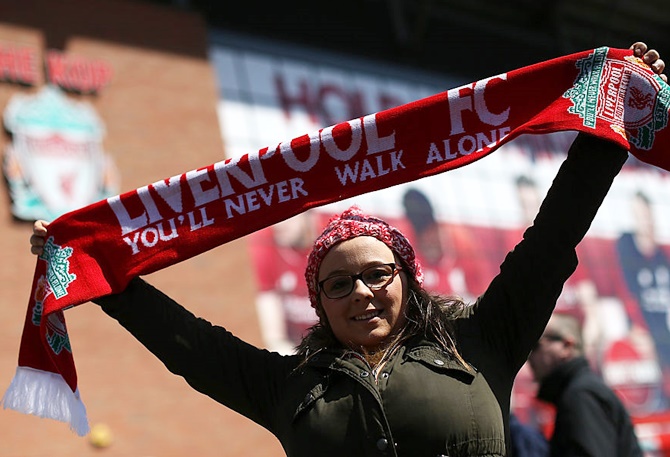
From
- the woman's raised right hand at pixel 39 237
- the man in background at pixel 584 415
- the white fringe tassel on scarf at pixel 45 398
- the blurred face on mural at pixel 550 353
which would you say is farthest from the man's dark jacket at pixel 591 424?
the woman's raised right hand at pixel 39 237

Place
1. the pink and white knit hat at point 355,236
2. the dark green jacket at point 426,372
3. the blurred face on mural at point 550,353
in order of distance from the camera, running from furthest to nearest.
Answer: the blurred face on mural at point 550,353 → the pink and white knit hat at point 355,236 → the dark green jacket at point 426,372

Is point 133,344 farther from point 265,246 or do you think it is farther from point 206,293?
point 265,246

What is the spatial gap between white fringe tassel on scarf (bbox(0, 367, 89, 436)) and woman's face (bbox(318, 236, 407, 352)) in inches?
33.8

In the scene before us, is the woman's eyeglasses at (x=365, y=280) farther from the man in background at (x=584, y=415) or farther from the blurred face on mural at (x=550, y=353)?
the blurred face on mural at (x=550, y=353)

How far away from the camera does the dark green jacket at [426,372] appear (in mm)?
2420

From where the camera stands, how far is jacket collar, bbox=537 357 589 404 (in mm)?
4250

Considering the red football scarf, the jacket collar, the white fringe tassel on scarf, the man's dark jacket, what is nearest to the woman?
the red football scarf

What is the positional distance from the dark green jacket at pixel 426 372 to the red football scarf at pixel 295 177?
10.6 inches

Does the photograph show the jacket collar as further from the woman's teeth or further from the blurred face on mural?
the woman's teeth

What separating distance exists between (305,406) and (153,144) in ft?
37.5

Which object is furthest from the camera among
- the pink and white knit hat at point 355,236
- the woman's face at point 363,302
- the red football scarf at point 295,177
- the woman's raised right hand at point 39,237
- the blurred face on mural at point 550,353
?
the blurred face on mural at point 550,353

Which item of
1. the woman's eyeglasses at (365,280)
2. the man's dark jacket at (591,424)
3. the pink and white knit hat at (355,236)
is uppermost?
the pink and white knit hat at (355,236)

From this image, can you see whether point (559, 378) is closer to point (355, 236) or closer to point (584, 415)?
point (584, 415)

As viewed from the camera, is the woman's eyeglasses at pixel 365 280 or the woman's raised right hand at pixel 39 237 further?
the woman's raised right hand at pixel 39 237
